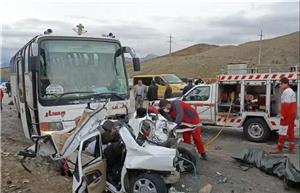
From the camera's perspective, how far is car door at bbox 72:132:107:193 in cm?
569

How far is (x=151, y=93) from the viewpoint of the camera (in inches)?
746

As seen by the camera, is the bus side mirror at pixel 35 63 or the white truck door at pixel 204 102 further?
the white truck door at pixel 204 102

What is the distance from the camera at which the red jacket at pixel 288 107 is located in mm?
9797

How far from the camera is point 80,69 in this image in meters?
8.67

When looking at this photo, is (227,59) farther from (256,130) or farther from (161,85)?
A: (256,130)

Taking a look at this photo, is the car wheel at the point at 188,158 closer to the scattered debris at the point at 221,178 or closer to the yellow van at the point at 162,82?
the scattered debris at the point at 221,178

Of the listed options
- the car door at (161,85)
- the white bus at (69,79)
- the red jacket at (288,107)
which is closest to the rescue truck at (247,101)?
the red jacket at (288,107)

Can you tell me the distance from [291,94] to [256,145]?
6.29 ft

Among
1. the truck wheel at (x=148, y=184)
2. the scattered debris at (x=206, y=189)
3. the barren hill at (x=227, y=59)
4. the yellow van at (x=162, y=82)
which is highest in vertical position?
the barren hill at (x=227, y=59)

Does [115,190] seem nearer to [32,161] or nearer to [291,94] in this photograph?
[32,161]

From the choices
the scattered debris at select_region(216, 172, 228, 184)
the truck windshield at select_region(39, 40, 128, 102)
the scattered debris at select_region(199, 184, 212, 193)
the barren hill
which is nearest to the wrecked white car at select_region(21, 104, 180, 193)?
the scattered debris at select_region(199, 184, 212, 193)

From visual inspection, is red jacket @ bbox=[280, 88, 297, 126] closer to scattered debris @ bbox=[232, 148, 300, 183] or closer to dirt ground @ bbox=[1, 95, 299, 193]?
dirt ground @ bbox=[1, 95, 299, 193]

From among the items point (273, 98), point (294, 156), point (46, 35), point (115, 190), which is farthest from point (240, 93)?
point (115, 190)

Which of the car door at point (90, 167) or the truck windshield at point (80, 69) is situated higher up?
the truck windshield at point (80, 69)
